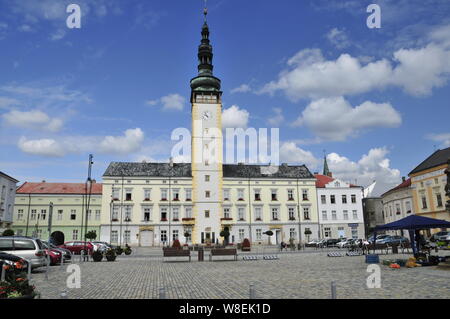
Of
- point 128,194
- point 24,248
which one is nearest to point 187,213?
point 128,194

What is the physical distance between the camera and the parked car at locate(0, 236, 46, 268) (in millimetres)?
17141

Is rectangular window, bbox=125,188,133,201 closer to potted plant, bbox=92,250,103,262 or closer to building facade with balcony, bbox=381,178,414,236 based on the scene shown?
potted plant, bbox=92,250,103,262

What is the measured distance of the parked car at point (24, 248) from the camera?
1714 cm

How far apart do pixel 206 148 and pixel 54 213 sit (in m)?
27.4

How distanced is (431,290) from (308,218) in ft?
162

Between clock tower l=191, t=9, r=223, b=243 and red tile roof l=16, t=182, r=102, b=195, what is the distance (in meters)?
18.6

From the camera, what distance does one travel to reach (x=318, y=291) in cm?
1055

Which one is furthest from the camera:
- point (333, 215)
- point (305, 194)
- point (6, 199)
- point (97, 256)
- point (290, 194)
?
point (305, 194)

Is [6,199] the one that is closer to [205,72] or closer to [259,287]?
[205,72]

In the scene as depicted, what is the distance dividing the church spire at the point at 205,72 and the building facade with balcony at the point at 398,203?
122 ft

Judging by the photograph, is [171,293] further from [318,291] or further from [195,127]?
[195,127]

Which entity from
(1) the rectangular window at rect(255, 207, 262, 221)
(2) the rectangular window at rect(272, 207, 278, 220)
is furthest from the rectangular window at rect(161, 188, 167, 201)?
(2) the rectangular window at rect(272, 207, 278, 220)

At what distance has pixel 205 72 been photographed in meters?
58.3

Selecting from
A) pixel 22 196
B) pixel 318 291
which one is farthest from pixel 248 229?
pixel 318 291
